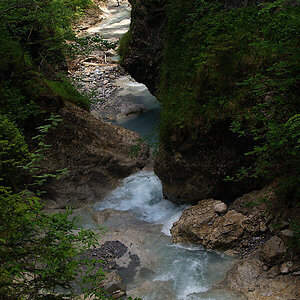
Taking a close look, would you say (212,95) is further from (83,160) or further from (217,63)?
(83,160)

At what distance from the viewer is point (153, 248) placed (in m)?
6.73

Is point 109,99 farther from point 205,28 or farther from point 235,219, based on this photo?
point 235,219

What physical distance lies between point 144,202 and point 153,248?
7.46 feet

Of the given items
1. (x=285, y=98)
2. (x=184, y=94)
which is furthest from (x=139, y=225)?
(x=285, y=98)

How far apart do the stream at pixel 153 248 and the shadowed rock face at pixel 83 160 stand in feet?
1.46

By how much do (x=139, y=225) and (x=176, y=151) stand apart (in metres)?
2.16

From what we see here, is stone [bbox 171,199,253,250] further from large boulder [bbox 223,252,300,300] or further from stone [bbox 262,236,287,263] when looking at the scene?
stone [bbox 262,236,287,263]

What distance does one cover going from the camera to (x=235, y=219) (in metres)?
6.21

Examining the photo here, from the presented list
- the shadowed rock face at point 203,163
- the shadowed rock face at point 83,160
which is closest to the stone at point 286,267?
the shadowed rock face at point 203,163

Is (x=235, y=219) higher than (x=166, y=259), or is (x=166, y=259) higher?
(x=235, y=219)

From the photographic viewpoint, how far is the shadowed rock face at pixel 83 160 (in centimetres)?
873

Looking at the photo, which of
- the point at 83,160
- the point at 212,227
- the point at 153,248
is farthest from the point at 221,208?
the point at 83,160

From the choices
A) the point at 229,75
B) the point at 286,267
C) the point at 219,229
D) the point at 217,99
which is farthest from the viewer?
the point at 217,99

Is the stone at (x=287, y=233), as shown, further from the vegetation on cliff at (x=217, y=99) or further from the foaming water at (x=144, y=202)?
the foaming water at (x=144, y=202)
